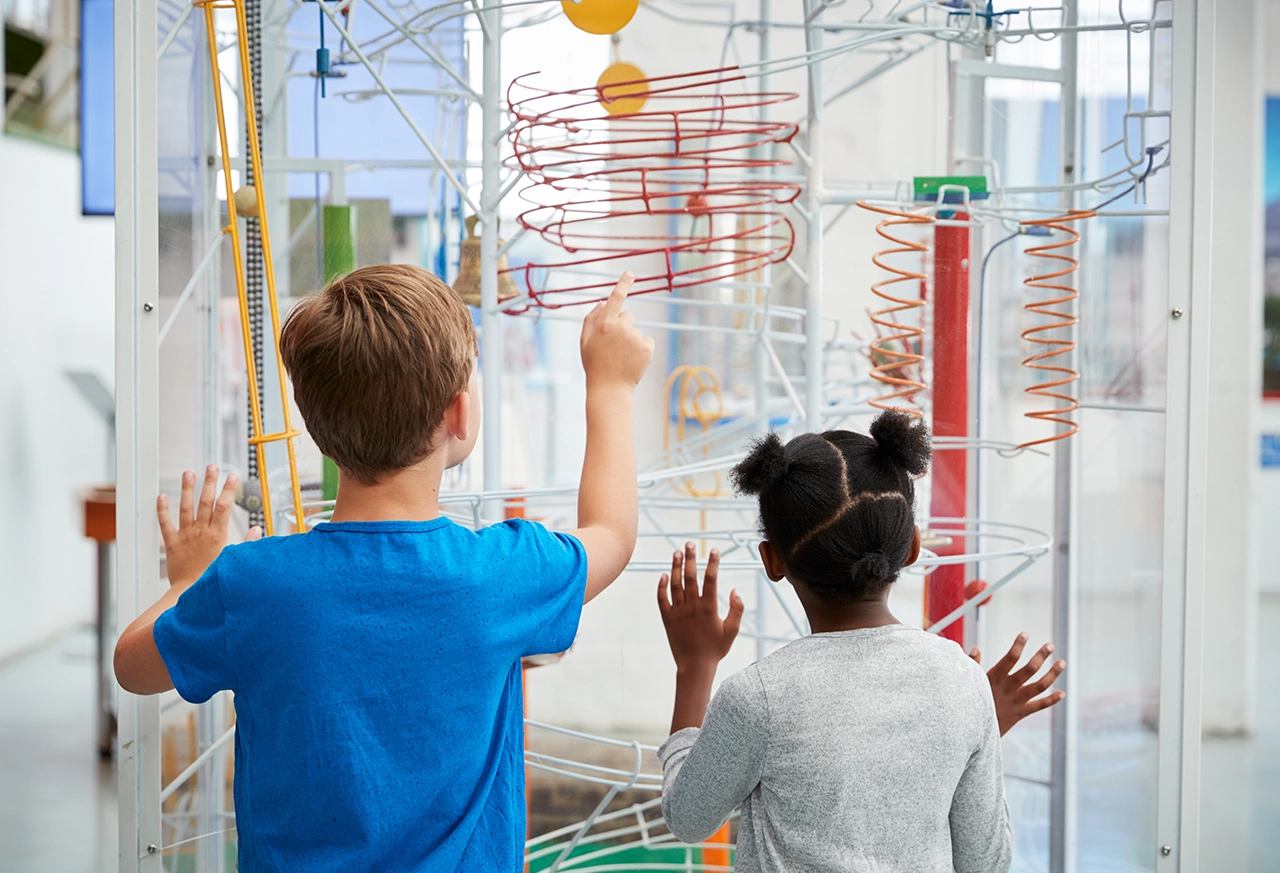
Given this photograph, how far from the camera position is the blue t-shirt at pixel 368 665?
736 mm

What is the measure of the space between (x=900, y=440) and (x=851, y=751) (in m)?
0.23

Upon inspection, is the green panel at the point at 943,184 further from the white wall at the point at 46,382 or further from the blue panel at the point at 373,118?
the white wall at the point at 46,382

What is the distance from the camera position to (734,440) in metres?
2.53

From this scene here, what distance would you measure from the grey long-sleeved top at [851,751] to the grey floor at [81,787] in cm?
87

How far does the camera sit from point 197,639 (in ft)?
2.47

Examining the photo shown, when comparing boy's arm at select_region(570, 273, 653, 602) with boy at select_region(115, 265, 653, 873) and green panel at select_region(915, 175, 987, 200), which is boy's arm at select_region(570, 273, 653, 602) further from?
green panel at select_region(915, 175, 987, 200)

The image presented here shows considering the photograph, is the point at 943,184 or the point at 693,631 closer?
the point at 693,631

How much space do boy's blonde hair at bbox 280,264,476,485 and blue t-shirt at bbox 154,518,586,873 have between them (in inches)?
2.3

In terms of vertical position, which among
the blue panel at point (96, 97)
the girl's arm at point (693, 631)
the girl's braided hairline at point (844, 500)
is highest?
the blue panel at point (96, 97)

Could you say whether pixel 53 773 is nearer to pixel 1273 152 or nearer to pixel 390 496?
pixel 390 496

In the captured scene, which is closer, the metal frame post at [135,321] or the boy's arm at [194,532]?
the boy's arm at [194,532]

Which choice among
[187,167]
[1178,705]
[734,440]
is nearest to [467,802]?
[1178,705]

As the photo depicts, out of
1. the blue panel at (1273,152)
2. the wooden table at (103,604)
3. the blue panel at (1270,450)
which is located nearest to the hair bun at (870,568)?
the wooden table at (103,604)

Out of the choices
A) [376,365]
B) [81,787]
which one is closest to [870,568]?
[376,365]
